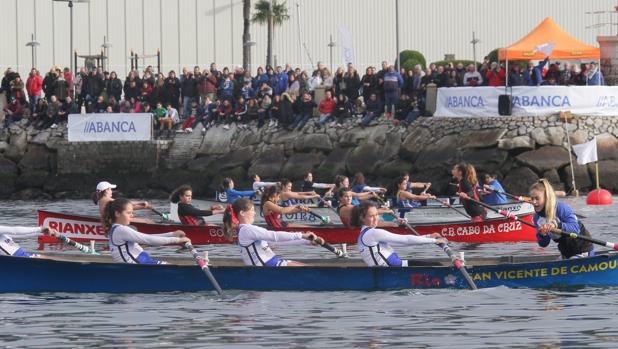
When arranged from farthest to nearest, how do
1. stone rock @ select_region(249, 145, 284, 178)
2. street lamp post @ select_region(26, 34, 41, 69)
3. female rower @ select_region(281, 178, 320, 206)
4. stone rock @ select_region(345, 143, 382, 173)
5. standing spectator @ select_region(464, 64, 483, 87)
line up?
street lamp post @ select_region(26, 34, 41, 69) < stone rock @ select_region(249, 145, 284, 178) < stone rock @ select_region(345, 143, 382, 173) < standing spectator @ select_region(464, 64, 483, 87) < female rower @ select_region(281, 178, 320, 206)

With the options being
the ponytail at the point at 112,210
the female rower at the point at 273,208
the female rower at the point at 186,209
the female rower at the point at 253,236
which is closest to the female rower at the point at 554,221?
the female rower at the point at 253,236

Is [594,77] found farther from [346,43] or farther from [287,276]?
[287,276]

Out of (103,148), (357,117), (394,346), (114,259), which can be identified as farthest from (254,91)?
(394,346)

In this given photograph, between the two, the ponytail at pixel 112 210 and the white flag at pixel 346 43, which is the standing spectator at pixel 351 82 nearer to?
the white flag at pixel 346 43

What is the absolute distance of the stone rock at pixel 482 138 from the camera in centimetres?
4303

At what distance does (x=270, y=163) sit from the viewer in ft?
155

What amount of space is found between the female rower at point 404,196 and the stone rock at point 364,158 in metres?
10.4

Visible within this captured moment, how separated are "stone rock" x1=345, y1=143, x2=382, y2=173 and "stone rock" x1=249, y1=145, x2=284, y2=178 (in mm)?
2451

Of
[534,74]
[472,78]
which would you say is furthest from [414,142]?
[534,74]

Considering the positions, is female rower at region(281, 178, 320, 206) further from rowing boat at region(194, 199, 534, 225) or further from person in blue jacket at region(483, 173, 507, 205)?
person in blue jacket at region(483, 173, 507, 205)

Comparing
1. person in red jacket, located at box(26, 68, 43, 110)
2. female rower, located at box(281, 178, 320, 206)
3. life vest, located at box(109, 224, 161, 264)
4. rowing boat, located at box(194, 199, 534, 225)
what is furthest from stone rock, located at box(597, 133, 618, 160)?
life vest, located at box(109, 224, 161, 264)

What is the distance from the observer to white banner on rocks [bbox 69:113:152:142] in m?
49.2

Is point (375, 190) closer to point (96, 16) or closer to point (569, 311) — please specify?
point (569, 311)

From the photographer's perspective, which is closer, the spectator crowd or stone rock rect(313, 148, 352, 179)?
the spectator crowd
